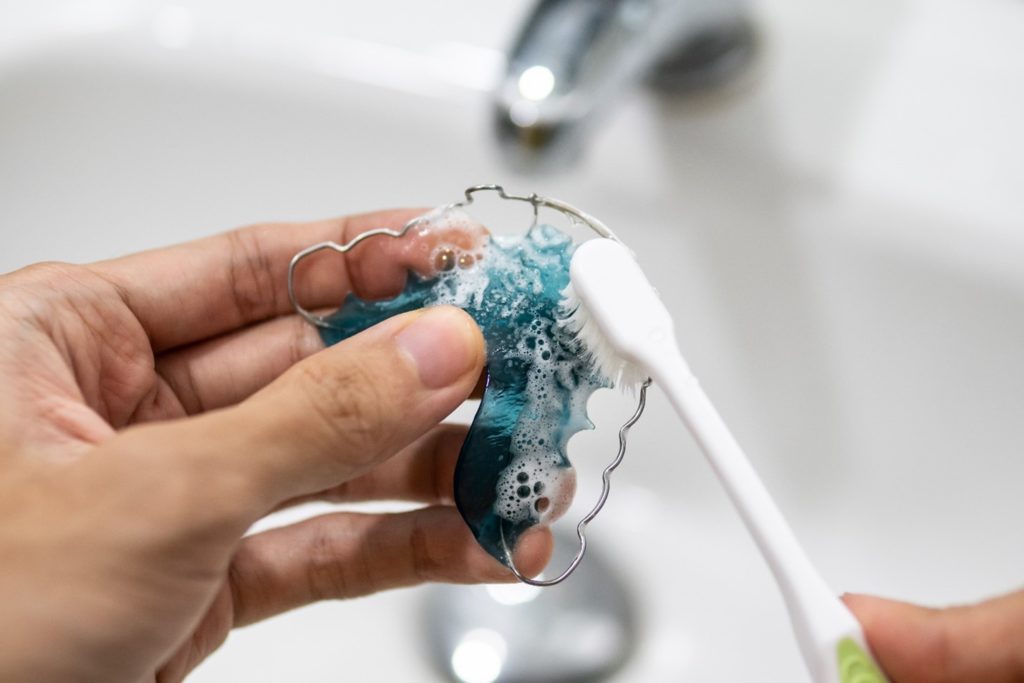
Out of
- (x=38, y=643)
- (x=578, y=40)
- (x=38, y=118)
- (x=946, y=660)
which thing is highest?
(x=38, y=118)

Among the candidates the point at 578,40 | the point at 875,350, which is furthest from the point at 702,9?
the point at 875,350

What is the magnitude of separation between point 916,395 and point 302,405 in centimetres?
37

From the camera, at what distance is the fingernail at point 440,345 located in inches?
14.9

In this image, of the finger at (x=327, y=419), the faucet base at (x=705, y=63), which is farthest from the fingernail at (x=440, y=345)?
the faucet base at (x=705, y=63)

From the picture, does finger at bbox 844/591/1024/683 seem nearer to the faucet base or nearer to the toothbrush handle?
the toothbrush handle

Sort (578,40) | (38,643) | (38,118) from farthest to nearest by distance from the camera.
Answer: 1. (38,118)
2. (578,40)
3. (38,643)

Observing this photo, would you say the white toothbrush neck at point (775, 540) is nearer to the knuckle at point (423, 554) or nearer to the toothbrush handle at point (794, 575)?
the toothbrush handle at point (794, 575)

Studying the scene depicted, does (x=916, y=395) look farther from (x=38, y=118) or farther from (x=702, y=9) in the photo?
(x=38, y=118)

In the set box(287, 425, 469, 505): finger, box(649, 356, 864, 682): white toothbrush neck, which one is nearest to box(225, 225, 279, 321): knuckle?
box(287, 425, 469, 505): finger

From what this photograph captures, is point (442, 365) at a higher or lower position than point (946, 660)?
higher

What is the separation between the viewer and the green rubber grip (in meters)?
0.32

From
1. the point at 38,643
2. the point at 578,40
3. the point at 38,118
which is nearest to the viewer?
the point at 38,643

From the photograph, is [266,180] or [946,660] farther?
[266,180]

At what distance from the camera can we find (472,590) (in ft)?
2.03
